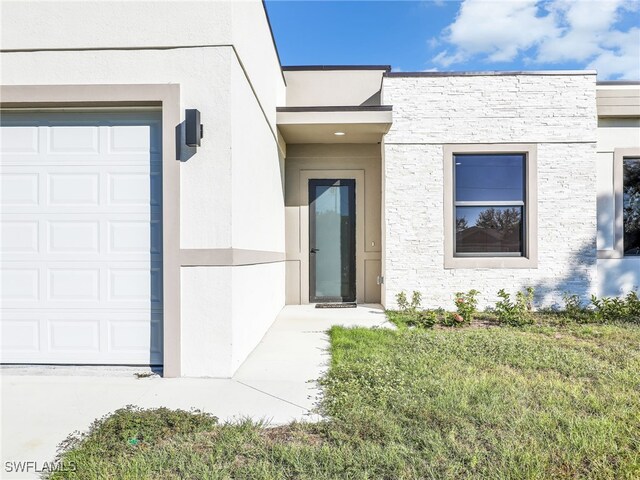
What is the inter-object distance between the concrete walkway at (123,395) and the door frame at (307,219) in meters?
3.60

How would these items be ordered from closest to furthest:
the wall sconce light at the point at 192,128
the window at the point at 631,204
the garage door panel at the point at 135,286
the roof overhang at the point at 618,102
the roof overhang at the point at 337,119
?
1. the wall sconce light at the point at 192,128
2. the garage door panel at the point at 135,286
3. the roof overhang at the point at 337,119
4. the roof overhang at the point at 618,102
5. the window at the point at 631,204

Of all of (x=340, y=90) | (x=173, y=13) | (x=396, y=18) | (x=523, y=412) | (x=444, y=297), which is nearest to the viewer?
(x=523, y=412)

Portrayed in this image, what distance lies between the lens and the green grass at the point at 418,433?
7.09 ft

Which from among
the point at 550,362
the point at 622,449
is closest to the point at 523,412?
the point at 622,449

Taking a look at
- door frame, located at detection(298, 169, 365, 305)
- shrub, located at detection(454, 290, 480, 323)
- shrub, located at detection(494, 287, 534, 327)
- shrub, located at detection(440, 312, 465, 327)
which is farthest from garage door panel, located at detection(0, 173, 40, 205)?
shrub, located at detection(494, 287, 534, 327)

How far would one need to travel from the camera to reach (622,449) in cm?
235

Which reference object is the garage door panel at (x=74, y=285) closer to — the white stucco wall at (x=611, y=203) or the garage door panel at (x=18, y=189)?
the garage door panel at (x=18, y=189)

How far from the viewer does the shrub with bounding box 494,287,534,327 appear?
5.98m

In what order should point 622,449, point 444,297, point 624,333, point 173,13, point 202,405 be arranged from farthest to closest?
point 444,297 < point 624,333 < point 173,13 < point 202,405 < point 622,449

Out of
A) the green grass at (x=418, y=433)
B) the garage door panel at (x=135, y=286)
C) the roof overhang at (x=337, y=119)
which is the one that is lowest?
the green grass at (x=418, y=433)

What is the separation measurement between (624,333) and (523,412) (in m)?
3.65

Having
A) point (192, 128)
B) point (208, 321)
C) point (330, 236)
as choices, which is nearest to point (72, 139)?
point (192, 128)

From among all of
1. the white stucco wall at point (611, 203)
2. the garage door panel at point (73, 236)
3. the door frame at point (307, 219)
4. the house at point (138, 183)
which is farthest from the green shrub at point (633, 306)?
the garage door panel at point (73, 236)

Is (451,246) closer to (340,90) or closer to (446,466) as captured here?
(340,90)
